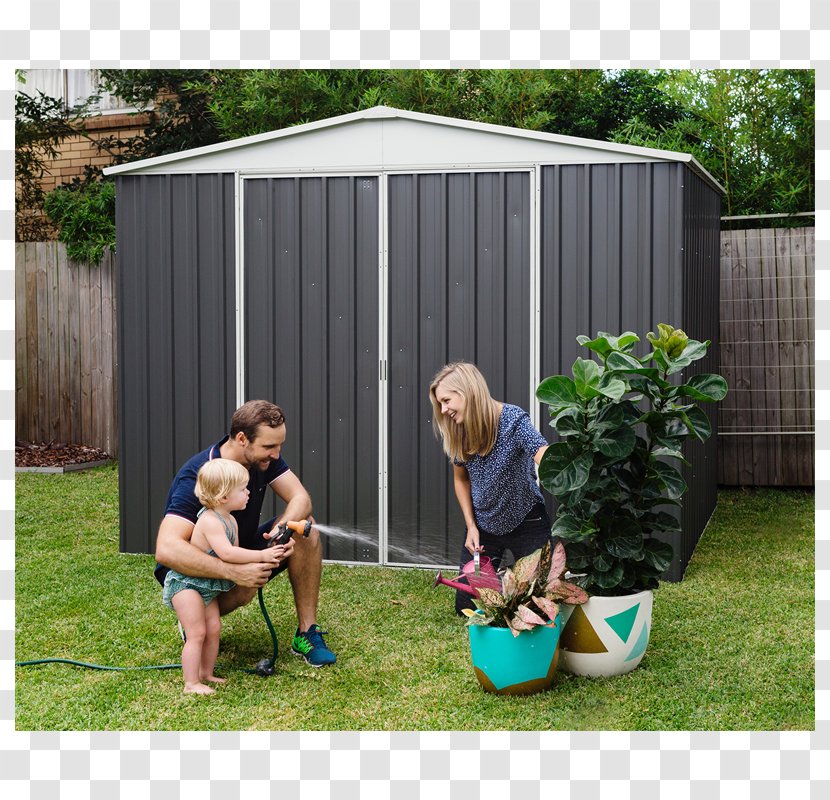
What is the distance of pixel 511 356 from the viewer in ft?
18.2

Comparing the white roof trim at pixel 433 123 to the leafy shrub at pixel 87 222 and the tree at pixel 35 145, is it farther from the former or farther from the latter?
the tree at pixel 35 145

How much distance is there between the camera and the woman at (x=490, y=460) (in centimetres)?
411

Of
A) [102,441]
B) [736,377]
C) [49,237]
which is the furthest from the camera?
[49,237]

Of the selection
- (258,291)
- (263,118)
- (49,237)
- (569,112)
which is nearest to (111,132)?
(49,237)

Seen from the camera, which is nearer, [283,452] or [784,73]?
[283,452]

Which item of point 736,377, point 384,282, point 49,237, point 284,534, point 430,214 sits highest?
point 49,237

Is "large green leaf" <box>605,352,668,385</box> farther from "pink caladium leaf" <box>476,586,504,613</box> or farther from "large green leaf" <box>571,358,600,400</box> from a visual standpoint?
"pink caladium leaf" <box>476,586,504,613</box>

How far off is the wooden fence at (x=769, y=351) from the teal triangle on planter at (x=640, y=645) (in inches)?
176

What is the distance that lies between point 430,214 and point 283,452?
1.57 metres

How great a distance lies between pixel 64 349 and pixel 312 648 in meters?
6.76

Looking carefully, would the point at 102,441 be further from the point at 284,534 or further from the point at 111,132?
the point at 284,534

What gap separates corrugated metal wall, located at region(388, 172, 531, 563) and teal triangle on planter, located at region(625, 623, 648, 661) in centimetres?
183

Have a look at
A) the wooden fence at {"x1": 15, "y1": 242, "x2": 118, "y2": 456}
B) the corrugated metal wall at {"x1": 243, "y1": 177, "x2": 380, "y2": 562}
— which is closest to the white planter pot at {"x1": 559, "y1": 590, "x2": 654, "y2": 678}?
the corrugated metal wall at {"x1": 243, "y1": 177, "x2": 380, "y2": 562}

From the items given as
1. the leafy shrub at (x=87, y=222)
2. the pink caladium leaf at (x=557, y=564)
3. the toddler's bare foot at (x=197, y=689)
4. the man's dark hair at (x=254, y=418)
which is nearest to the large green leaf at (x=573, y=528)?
the pink caladium leaf at (x=557, y=564)
